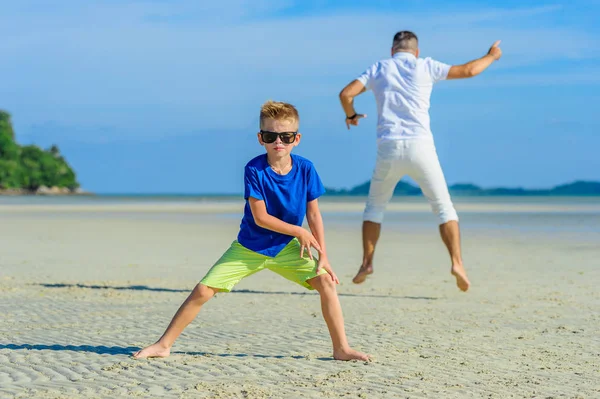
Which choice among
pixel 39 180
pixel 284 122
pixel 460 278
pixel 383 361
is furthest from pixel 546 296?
pixel 39 180

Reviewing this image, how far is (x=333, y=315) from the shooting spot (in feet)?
16.5

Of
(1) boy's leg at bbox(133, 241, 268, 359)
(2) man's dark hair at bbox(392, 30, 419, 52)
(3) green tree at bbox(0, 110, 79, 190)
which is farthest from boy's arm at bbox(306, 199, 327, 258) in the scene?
(3) green tree at bbox(0, 110, 79, 190)

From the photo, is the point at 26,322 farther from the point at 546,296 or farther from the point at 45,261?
the point at 45,261

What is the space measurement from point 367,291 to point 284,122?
401 cm

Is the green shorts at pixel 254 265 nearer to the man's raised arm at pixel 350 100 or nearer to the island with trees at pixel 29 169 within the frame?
the man's raised arm at pixel 350 100

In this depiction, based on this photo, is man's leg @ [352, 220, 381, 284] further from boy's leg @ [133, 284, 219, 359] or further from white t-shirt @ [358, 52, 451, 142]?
boy's leg @ [133, 284, 219, 359]

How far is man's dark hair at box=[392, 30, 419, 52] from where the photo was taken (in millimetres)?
7934

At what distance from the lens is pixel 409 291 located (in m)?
8.55

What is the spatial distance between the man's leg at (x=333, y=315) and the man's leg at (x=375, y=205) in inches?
119

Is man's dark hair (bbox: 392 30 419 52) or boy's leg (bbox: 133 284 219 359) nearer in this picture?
boy's leg (bbox: 133 284 219 359)

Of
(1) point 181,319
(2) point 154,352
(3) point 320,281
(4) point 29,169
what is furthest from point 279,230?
(4) point 29,169

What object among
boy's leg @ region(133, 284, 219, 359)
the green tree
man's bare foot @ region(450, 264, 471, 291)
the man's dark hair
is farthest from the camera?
the green tree

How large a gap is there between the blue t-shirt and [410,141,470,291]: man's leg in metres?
2.91

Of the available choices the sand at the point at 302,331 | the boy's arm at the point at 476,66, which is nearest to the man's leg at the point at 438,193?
the sand at the point at 302,331
